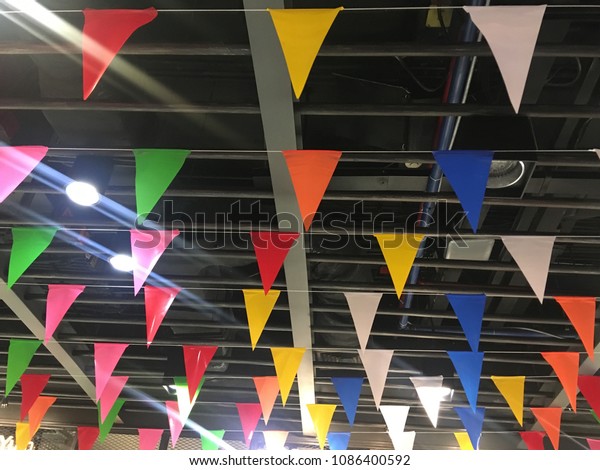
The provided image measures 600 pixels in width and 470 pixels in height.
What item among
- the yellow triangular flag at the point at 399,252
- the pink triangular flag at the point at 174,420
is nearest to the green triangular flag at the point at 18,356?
the pink triangular flag at the point at 174,420

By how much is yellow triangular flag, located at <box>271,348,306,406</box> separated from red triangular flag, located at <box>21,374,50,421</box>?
1.63 m

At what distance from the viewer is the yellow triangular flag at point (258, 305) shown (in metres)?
2.42

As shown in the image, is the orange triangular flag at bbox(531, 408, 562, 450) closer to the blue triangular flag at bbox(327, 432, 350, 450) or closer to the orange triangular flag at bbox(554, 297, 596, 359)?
the orange triangular flag at bbox(554, 297, 596, 359)

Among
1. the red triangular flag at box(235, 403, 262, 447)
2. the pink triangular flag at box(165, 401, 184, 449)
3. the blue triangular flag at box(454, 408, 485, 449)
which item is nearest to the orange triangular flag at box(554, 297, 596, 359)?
the blue triangular flag at box(454, 408, 485, 449)

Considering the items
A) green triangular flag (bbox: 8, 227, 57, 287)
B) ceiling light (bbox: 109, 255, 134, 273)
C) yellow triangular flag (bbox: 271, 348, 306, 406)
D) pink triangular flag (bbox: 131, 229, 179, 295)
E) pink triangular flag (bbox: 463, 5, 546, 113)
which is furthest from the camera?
yellow triangular flag (bbox: 271, 348, 306, 406)

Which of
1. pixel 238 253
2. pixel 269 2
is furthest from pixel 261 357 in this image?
pixel 269 2

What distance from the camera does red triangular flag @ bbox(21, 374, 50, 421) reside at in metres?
3.30

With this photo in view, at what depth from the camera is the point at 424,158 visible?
74.6 inches

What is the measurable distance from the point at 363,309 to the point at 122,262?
4.00ft

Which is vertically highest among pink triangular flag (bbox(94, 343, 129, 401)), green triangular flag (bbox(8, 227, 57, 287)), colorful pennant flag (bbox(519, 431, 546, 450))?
colorful pennant flag (bbox(519, 431, 546, 450))
